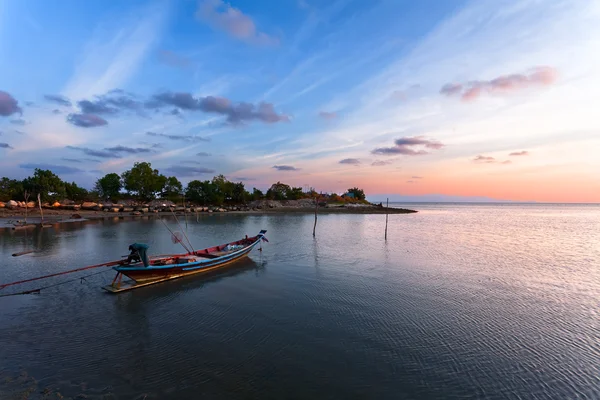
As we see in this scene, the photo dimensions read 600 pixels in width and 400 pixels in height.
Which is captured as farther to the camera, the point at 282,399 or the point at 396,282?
the point at 396,282

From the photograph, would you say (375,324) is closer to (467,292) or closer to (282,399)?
(282,399)

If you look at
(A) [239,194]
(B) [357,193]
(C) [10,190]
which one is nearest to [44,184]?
(C) [10,190]

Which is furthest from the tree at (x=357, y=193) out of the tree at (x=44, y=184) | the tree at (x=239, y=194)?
the tree at (x=44, y=184)

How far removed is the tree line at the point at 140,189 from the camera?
2174 inches

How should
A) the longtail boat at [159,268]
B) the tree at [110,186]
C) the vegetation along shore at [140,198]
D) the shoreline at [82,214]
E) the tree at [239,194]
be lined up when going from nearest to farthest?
the longtail boat at [159,268] < the shoreline at [82,214] < the vegetation along shore at [140,198] < the tree at [110,186] < the tree at [239,194]

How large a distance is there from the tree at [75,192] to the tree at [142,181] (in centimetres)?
896

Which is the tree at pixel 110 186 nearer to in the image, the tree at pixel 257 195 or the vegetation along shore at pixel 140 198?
the vegetation along shore at pixel 140 198

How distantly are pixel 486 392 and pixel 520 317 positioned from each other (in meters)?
5.50

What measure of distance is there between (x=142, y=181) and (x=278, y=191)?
43.8 meters

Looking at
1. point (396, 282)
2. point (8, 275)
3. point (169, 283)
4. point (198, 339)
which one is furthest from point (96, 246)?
point (396, 282)

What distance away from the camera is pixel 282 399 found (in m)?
5.77

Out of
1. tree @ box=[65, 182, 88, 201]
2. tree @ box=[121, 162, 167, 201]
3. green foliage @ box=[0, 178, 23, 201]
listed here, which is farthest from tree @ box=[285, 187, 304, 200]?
green foliage @ box=[0, 178, 23, 201]

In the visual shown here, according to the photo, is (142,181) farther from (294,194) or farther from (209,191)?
(294,194)

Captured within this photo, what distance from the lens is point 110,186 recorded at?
3019 inches
